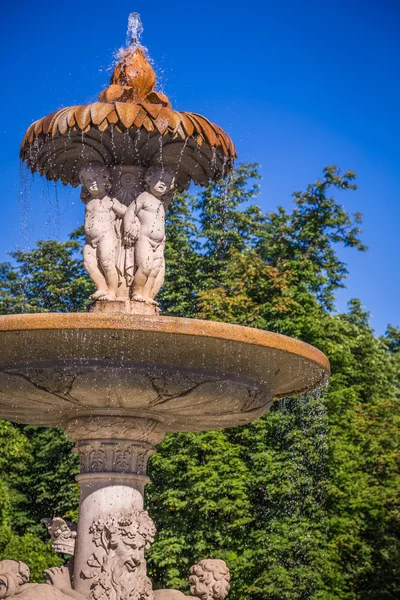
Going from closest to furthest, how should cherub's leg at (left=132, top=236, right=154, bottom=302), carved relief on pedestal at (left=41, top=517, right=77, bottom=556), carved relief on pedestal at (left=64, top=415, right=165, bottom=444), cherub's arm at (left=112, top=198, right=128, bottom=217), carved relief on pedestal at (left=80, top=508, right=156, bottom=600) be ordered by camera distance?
1. carved relief on pedestal at (left=80, top=508, right=156, bottom=600)
2. carved relief on pedestal at (left=41, top=517, right=77, bottom=556)
3. carved relief on pedestal at (left=64, top=415, right=165, bottom=444)
4. cherub's leg at (left=132, top=236, right=154, bottom=302)
5. cherub's arm at (left=112, top=198, right=128, bottom=217)

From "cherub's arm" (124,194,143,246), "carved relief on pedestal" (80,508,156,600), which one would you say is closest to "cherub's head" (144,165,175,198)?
"cherub's arm" (124,194,143,246)

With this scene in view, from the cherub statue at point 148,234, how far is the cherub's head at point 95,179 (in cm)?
29

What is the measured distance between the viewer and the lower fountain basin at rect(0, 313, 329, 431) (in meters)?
5.89

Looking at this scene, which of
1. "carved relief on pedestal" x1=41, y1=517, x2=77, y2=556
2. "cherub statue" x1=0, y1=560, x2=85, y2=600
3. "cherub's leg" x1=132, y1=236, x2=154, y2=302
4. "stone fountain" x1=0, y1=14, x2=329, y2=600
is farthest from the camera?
"cherub's leg" x1=132, y1=236, x2=154, y2=302

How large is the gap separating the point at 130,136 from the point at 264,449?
1395 cm

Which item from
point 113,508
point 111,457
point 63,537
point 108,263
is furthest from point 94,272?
point 63,537

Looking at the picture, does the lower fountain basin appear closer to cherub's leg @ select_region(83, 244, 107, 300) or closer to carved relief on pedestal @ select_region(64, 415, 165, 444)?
carved relief on pedestal @ select_region(64, 415, 165, 444)

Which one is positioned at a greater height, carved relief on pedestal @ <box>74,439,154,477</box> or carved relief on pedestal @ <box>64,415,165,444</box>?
carved relief on pedestal @ <box>64,415,165,444</box>

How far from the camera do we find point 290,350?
640 cm

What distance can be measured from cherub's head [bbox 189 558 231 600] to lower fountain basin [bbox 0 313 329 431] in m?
1.09

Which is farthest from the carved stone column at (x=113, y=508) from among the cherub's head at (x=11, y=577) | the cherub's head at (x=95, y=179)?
the cherub's head at (x=95, y=179)

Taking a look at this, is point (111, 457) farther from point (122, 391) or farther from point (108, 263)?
point (108, 263)

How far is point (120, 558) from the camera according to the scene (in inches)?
257

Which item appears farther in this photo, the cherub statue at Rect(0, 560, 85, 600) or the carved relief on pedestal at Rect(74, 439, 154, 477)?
the carved relief on pedestal at Rect(74, 439, 154, 477)
